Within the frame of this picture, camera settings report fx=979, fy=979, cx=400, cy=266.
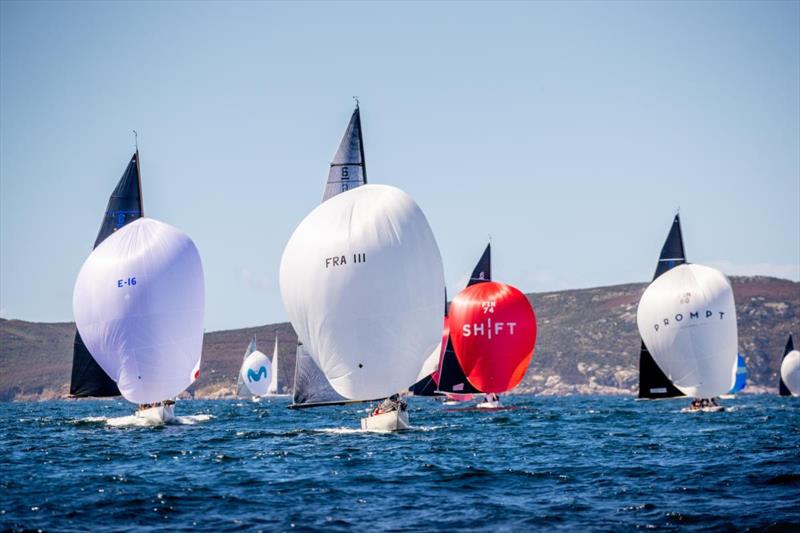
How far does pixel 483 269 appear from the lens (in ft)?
198

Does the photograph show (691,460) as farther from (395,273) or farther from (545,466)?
(395,273)

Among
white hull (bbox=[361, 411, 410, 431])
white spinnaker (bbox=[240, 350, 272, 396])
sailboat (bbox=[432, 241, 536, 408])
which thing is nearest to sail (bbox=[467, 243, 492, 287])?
sailboat (bbox=[432, 241, 536, 408])

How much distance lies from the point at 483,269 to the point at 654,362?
1246 centimetres

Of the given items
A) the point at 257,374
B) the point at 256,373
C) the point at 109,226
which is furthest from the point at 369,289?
the point at 257,374

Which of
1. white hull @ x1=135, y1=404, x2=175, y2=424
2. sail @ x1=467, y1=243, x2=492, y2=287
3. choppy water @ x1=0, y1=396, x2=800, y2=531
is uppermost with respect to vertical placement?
sail @ x1=467, y1=243, x2=492, y2=287

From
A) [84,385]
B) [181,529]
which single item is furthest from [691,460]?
[84,385]

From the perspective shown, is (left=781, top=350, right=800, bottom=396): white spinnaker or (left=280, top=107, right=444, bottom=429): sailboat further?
(left=781, top=350, right=800, bottom=396): white spinnaker

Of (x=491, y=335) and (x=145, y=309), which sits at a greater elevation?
(x=145, y=309)

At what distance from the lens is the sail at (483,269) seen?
60.1 metres

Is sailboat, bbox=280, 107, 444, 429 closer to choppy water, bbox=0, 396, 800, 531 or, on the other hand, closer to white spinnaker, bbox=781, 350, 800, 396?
choppy water, bbox=0, 396, 800, 531

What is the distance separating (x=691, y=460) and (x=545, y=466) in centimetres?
435

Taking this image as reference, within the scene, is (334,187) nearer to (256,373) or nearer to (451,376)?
(451,376)

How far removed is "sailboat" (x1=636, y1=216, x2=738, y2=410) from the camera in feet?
161

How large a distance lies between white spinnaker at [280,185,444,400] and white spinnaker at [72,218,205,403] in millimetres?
9247
